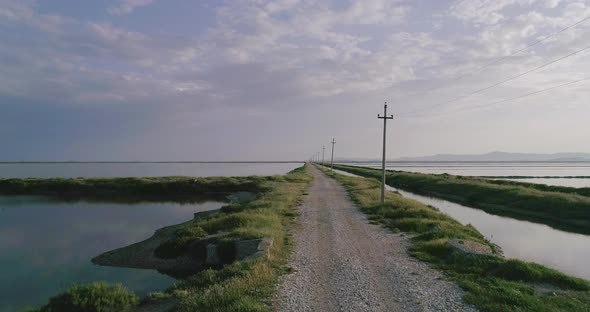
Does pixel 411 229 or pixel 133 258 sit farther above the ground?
pixel 411 229

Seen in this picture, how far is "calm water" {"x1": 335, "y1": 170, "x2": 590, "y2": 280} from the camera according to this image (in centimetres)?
1936

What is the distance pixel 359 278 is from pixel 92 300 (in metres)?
8.57

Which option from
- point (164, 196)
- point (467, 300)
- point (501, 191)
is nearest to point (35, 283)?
point (467, 300)

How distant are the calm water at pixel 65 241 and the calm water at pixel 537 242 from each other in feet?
63.3

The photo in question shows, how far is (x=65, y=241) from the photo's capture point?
28.4m

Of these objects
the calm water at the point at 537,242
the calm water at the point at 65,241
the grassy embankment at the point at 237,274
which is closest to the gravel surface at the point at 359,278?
the grassy embankment at the point at 237,274

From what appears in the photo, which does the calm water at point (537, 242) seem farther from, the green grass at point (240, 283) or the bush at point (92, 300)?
the bush at point (92, 300)

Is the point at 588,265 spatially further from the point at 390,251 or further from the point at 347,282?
the point at 347,282

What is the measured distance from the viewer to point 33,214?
42.5 m

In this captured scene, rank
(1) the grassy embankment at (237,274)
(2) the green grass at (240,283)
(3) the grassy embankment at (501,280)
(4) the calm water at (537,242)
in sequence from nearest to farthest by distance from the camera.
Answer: (2) the green grass at (240,283)
(1) the grassy embankment at (237,274)
(3) the grassy embankment at (501,280)
(4) the calm water at (537,242)

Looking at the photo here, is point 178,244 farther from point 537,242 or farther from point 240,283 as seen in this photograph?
point 537,242

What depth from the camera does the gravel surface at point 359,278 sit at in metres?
10.1

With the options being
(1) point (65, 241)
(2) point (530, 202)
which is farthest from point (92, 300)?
(2) point (530, 202)

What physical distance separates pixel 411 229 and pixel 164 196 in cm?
4802
